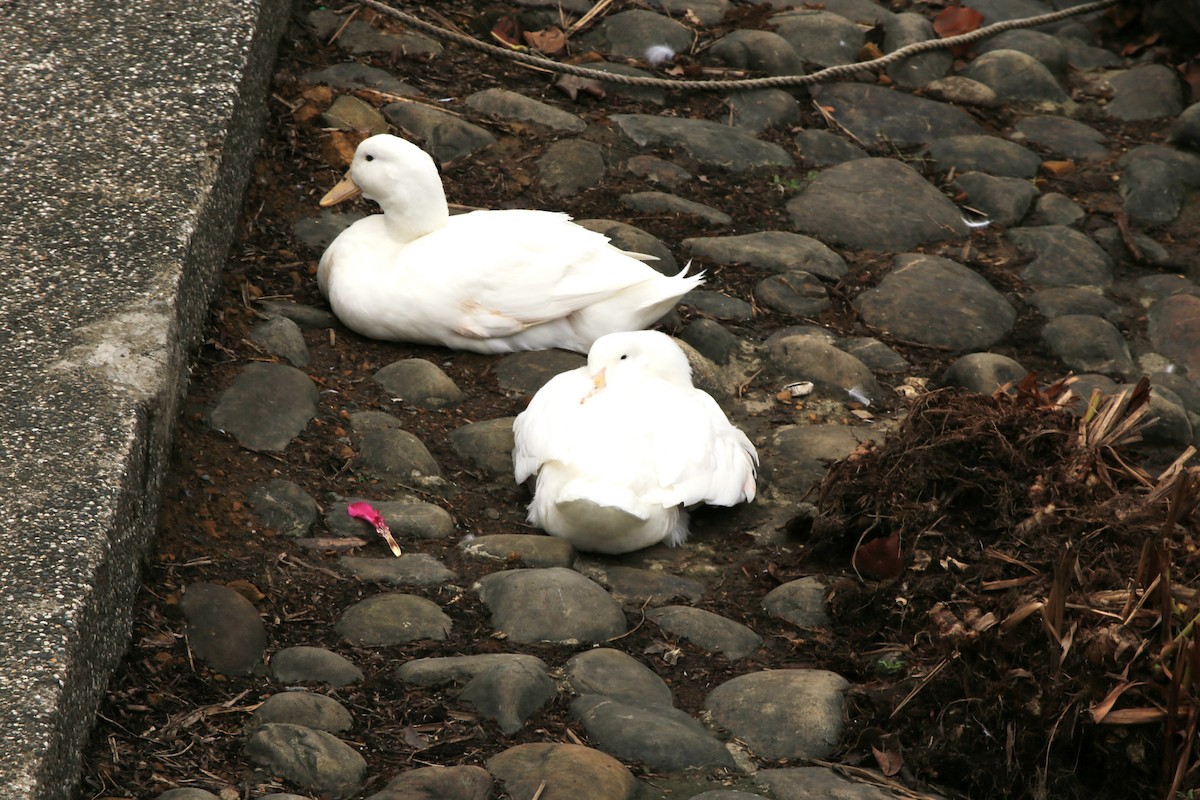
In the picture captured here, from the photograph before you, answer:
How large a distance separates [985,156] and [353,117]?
2.63 metres

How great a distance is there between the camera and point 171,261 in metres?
3.41

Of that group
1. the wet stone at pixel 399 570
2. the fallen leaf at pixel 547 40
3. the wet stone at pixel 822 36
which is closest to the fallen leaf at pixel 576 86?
the fallen leaf at pixel 547 40

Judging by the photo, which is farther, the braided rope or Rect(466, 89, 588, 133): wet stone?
the braided rope

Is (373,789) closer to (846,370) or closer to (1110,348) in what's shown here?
(846,370)

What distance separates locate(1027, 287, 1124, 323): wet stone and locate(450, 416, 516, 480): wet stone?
2186mm

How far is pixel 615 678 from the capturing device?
2.92 m

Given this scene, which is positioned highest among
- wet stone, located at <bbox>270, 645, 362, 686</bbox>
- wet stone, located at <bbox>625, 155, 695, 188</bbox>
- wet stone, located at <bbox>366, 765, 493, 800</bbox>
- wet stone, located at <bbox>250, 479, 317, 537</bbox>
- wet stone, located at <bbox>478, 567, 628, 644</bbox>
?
wet stone, located at <bbox>366, 765, 493, 800</bbox>

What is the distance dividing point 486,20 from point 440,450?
286 centimetres

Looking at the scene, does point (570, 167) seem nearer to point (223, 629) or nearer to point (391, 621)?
point (391, 621)

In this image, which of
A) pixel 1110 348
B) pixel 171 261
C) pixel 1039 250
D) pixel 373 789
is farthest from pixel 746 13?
pixel 373 789

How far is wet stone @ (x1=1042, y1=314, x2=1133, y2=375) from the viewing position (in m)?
4.82

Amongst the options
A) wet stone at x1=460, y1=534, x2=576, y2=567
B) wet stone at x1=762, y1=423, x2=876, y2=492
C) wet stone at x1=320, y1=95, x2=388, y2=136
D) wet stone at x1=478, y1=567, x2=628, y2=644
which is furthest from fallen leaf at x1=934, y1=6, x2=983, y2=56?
wet stone at x1=478, y1=567, x2=628, y2=644

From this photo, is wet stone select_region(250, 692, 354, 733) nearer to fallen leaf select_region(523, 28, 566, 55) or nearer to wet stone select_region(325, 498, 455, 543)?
wet stone select_region(325, 498, 455, 543)

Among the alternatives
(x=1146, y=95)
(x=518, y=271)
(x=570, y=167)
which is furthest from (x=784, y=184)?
(x=1146, y=95)
